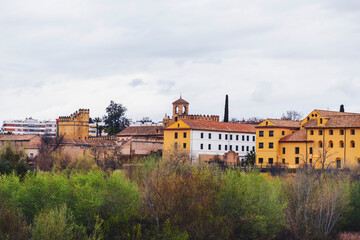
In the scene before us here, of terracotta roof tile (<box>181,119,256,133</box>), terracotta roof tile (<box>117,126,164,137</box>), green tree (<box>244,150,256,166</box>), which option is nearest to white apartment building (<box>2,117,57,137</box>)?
terracotta roof tile (<box>117,126,164,137</box>)

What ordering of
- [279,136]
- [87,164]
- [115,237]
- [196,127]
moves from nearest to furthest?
[115,237] → [87,164] → [279,136] → [196,127]

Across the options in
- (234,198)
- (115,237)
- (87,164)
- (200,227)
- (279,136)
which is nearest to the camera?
(115,237)

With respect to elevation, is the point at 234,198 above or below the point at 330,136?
below

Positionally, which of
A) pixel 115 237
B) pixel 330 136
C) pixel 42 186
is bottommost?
pixel 115 237

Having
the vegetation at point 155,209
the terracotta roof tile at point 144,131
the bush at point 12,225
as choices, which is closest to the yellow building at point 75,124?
the terracotta roof tile at point 144,131

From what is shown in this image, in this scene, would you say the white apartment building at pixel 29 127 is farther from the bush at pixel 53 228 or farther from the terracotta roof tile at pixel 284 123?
the bush at pixel 53 228

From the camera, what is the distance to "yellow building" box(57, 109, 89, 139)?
9319 cm

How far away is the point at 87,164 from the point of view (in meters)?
58.7

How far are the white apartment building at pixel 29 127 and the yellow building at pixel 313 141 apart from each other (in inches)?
3478

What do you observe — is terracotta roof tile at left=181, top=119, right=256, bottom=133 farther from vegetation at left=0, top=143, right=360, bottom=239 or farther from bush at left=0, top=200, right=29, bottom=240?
bush at left=0, top=200, right=29, bottom=240

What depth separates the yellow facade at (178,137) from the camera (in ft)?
225

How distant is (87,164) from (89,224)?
30.2 metres

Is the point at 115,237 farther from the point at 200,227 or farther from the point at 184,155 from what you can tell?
the point at 184,155

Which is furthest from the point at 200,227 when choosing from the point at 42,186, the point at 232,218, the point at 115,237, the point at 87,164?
the point at 87,164
